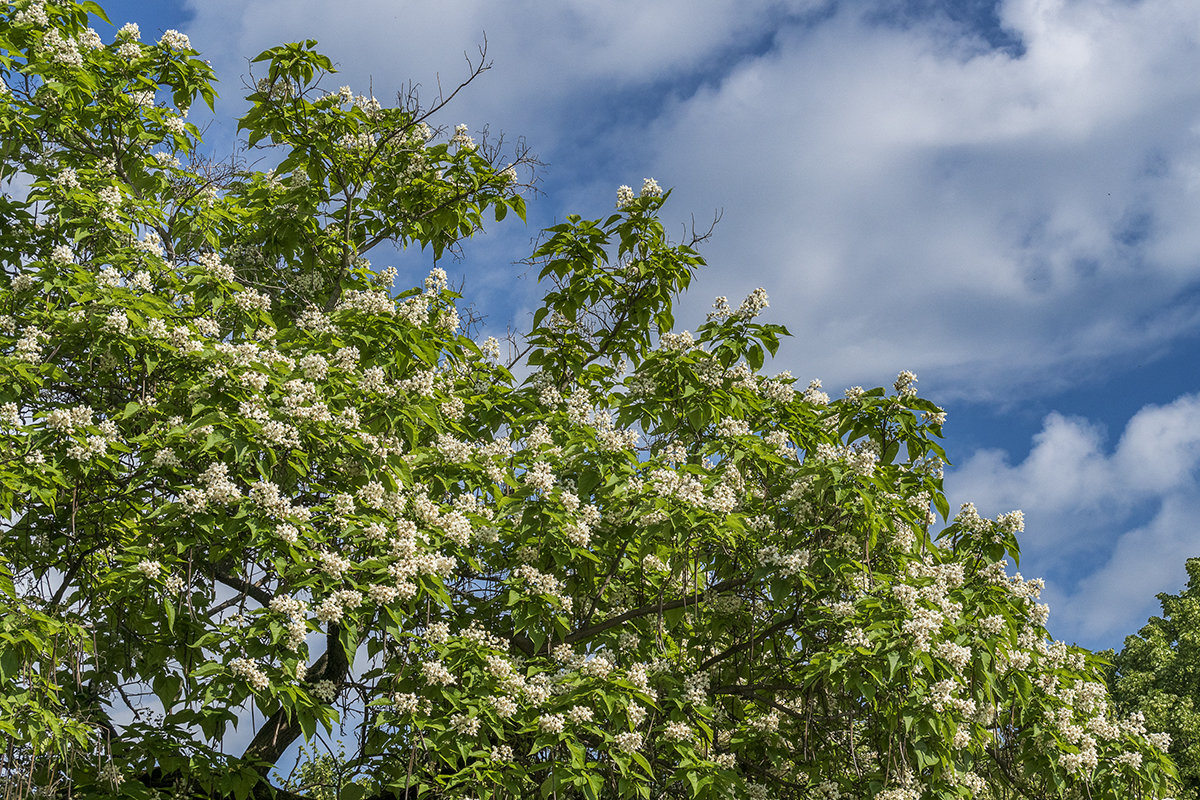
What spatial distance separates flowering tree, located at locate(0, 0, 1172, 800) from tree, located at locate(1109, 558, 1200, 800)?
9368 mm

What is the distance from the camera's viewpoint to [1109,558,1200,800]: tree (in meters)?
13.6

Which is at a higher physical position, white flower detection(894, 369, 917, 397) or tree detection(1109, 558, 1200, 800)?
tree detection(1109, 558, 1200, 800)

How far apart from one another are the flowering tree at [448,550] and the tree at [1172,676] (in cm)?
937

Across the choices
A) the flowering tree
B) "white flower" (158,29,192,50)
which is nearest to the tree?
the flowering tree

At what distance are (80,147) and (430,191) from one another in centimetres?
235

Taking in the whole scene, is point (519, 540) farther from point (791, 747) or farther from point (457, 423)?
point (791, 747)

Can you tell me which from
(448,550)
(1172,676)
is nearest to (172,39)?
(448,550)

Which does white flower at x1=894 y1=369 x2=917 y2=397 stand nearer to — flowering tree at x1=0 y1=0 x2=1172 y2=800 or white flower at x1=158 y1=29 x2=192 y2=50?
flowering tree at x1=0 y1=0 x2=1172 y2=800

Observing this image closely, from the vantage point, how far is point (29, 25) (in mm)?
6605

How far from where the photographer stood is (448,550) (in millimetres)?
5125

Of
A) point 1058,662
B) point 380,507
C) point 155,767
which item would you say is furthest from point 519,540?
point 1058,662

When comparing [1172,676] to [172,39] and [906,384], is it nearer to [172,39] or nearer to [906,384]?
[906,384]

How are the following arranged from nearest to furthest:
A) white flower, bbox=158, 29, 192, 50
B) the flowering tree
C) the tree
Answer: the flowering tree < white flower, bbox=158, 29, 192, 50 < the tree

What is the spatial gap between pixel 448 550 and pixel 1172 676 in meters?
14.1
